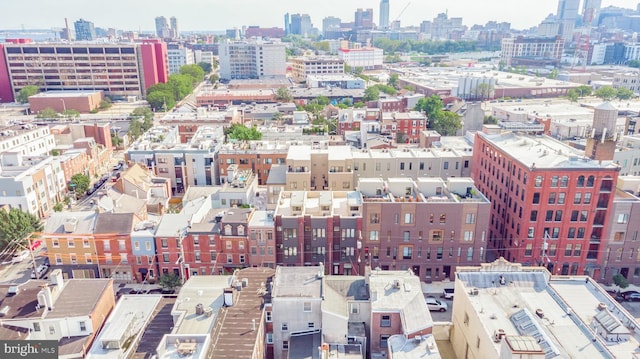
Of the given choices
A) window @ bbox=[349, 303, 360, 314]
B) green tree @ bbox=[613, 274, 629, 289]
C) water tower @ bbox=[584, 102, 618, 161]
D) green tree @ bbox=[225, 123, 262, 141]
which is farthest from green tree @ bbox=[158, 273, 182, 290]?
green tree @ bbox=[613, 274, 629, 289]

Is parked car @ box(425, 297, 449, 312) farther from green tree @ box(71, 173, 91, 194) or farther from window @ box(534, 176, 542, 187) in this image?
green tree @ box(71, 173, 91, 194)

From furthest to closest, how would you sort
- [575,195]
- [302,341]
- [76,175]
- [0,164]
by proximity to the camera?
1. [76,175]
2. [0,164]
3. [575,195]
4. [302,341]

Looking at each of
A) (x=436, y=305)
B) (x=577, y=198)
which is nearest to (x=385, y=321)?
(x=436, y=305)

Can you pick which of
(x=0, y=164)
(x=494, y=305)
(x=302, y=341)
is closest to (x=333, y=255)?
(x=302, y=341)

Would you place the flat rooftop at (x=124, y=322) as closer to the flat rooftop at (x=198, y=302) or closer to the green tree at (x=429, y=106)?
the flat rooftop at (x=198, y=302)

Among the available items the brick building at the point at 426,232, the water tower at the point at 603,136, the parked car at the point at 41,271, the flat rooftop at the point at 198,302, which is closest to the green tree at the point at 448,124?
the water tower at the point at 603,136

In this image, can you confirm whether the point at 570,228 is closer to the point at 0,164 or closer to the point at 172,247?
the point at 172,247
